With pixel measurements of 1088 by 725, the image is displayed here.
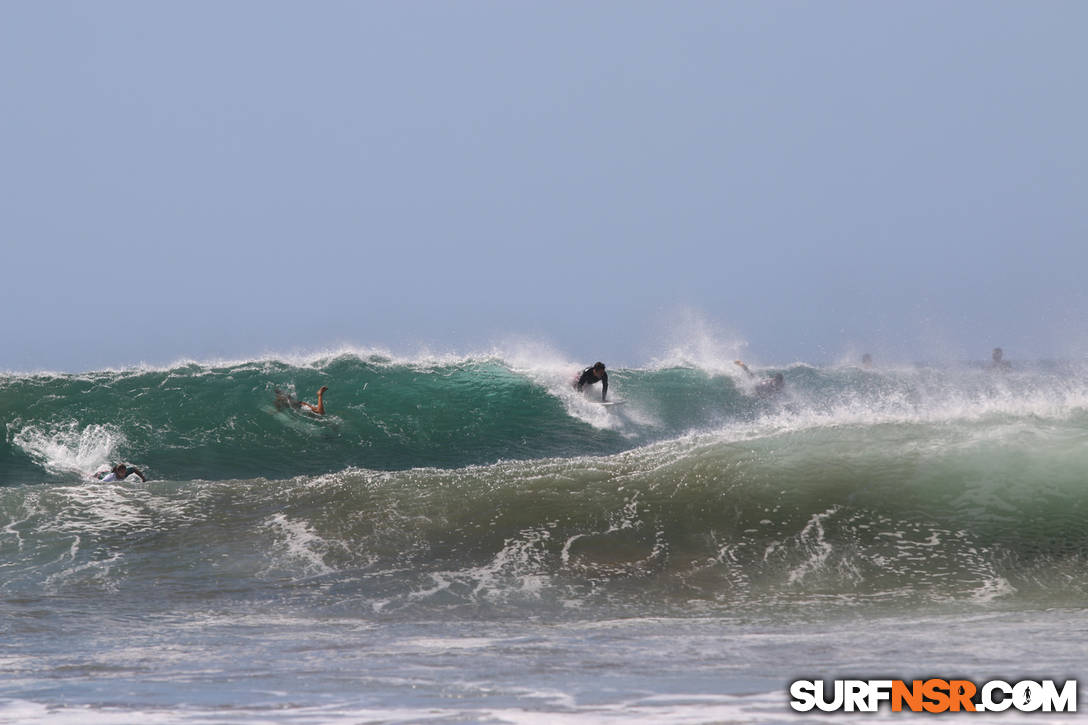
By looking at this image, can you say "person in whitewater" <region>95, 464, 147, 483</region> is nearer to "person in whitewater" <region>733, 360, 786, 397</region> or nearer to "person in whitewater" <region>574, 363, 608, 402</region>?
"person in whitewater" <region>574, 363, 608, 402</region>

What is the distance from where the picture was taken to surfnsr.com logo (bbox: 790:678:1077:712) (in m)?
4.05

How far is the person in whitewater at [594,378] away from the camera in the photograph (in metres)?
20.4

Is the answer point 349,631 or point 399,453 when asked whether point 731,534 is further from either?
point 399,453

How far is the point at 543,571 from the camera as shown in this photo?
916 centimetres

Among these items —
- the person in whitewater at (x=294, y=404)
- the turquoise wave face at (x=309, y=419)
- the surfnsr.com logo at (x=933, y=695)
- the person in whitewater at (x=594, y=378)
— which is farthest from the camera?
the person in whitewater at (x=594, y=378)

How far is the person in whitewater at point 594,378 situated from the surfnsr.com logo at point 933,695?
15702 mm

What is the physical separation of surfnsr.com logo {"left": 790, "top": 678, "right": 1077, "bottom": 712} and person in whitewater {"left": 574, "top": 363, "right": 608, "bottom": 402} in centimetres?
1570

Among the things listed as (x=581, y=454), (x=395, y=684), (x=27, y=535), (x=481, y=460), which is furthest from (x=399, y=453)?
(x=395, y=684)

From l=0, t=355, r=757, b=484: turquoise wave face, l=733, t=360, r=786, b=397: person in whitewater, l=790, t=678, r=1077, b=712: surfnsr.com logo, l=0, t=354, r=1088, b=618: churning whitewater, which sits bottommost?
l=790, t=678, r=1077, b=712: surfnsr.com logo

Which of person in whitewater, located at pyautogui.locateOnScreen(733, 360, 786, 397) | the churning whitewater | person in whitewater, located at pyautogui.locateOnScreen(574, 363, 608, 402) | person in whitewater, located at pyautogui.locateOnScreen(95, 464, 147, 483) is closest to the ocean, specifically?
the churning whitewater

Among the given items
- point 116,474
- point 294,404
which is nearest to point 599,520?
point 116,474

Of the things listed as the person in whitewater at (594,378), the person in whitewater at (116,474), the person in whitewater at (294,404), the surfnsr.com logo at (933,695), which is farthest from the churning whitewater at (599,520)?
the person in whitewater at (594,378)

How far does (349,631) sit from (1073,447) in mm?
9354

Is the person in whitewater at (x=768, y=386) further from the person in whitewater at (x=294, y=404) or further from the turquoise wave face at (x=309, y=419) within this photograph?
the person in whitewater at (x=294, y=404)
